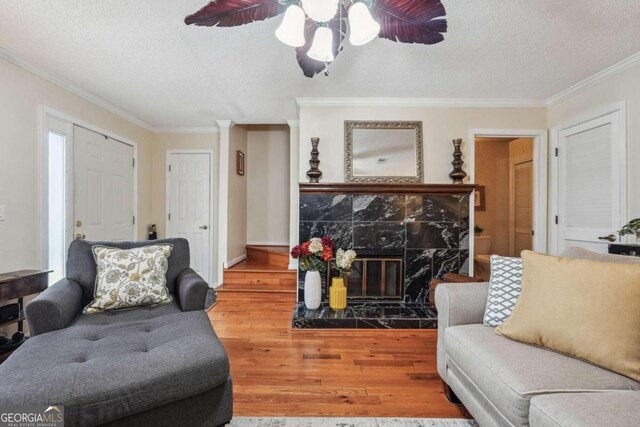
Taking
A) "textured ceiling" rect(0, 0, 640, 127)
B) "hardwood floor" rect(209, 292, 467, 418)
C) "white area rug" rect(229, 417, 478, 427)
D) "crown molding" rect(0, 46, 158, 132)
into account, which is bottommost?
"hardwood floor" rect(209, 292, 467, 418)

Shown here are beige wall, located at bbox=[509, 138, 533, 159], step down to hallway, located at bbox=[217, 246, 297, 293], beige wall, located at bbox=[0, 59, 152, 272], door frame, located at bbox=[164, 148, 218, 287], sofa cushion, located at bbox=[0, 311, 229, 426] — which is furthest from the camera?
beige wall, located at bbox=[509, 138, 533, 159]

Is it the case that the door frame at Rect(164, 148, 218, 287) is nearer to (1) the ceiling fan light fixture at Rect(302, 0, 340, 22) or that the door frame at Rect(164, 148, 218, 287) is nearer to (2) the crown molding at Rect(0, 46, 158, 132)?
(2) the crown molding at Rect(0, 46, 158, 132)

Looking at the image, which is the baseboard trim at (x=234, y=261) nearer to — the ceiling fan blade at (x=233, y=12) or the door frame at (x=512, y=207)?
the ceiling fan blade at (x=233, y=12)

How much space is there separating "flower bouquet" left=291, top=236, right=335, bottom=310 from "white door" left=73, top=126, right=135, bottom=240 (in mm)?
2226

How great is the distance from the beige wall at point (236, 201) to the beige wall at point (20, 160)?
1.92 m

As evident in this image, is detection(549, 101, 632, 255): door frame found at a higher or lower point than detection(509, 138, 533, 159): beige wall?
lower

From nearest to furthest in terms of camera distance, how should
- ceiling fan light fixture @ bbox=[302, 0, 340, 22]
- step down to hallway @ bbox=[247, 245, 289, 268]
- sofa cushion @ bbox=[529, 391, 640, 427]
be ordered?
sofa cushion @ bbox=[529, 391, 640, 427] < ceiling fan light fixture @ bbox=[302, 0, 340, 22] < step down to hallway @ bbox=[247, 245, 289, 268]

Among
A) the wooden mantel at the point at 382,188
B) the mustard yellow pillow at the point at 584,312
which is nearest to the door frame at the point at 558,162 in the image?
the wooden mantel at the point at 382,188

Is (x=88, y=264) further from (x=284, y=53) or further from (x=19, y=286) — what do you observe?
(x=284, y=53)

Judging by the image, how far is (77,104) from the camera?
3102 millimetres

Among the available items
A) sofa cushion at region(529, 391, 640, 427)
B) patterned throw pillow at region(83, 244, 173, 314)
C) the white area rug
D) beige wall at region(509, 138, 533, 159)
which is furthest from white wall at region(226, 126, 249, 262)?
beige wall at region(509, 138, 533, 159)

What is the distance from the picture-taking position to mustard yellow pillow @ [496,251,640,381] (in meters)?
1.17

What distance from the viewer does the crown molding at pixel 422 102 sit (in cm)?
337

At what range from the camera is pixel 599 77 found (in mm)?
2715
